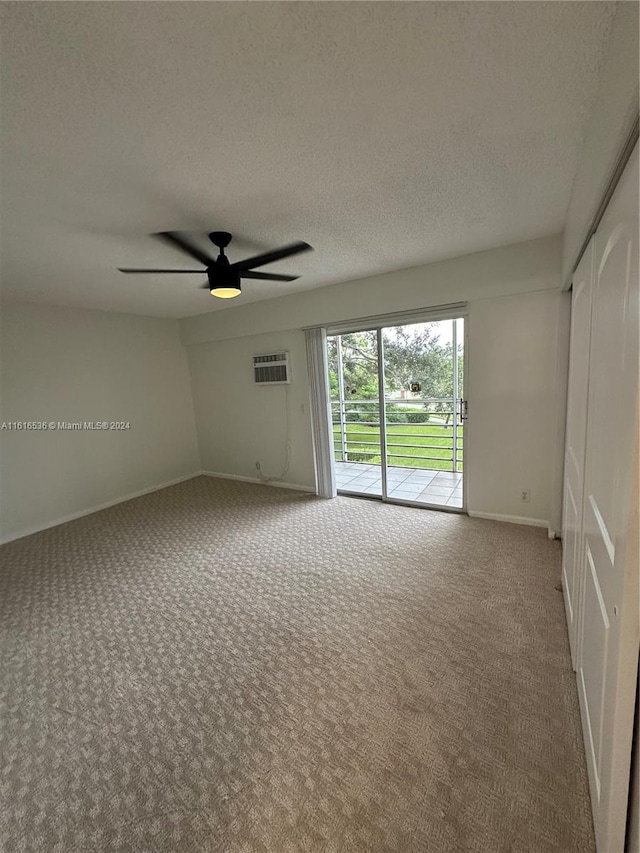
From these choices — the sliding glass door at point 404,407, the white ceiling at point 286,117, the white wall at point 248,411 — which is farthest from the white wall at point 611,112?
the white wall at point 248,411

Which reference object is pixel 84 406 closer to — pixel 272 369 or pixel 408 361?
pixel 272 369

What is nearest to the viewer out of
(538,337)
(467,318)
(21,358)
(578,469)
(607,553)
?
(607,553)

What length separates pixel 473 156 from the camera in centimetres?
148

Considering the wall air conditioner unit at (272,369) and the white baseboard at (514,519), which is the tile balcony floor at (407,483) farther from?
the wall air conditioner unit at (272,369)

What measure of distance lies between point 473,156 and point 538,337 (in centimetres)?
173

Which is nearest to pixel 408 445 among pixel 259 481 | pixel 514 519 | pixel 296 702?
pixel 514 519

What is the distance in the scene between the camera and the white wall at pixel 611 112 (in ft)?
2.57

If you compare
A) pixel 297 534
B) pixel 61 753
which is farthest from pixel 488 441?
pixel 61 753

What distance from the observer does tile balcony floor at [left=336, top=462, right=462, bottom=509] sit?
3.85 meters

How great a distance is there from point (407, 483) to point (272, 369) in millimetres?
2294

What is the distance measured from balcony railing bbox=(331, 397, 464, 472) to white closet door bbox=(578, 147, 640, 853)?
2904mm

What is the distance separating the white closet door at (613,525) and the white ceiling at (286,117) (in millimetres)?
523

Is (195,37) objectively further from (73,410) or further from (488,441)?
(73,410)

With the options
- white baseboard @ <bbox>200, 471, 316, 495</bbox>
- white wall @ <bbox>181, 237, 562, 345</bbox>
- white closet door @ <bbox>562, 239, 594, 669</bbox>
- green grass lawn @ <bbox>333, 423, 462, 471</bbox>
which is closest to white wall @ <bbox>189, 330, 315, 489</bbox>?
white baseboard @ <bbox>200, 471, 316, 495</bbox>
